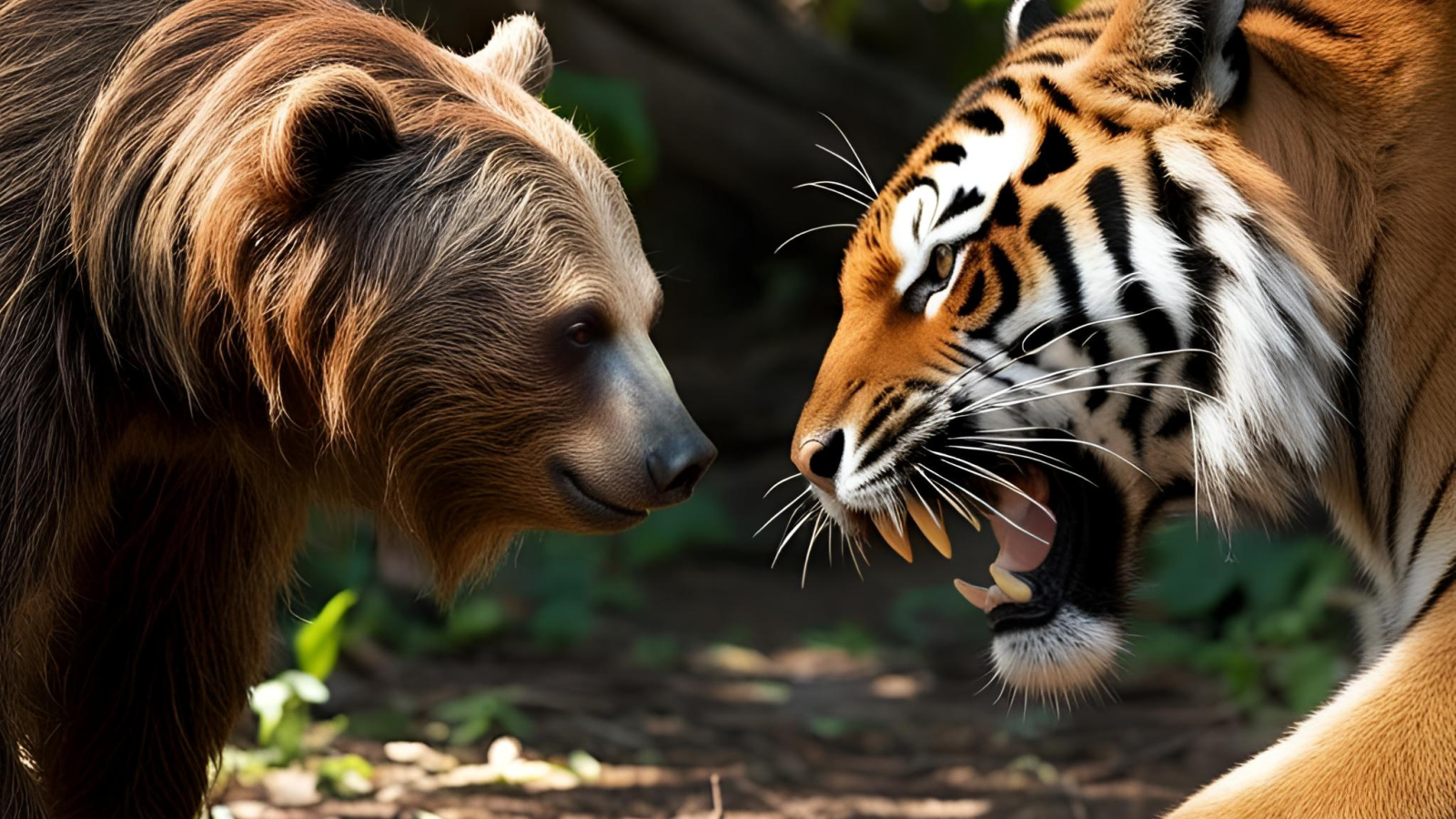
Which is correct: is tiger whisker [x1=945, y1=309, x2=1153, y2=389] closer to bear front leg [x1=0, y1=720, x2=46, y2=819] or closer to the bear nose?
the bear nose

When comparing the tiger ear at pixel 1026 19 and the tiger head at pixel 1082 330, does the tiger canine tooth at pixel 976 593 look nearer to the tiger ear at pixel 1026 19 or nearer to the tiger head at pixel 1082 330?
the tiger head at pixel 1082 330

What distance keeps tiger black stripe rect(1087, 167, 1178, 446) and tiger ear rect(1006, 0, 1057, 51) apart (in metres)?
0.62

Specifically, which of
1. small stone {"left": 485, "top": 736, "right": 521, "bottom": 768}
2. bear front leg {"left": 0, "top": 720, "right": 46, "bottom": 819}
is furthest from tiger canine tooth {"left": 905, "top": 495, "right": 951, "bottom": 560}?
small stone {"left": 485, "top": 736, "right": 521, "bottom": 768}

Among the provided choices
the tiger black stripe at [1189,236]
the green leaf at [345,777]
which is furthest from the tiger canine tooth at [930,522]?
the green leaf at [345,777]

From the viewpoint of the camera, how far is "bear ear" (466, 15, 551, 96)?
129 inches

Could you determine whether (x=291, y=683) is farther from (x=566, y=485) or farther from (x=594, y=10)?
(x=594, y=10)

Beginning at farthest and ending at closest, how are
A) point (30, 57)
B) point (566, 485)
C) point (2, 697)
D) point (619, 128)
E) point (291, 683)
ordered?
point (619, 128)
point (291, 683)
point (566, 485)
point (30, 57)
point (2, 697)

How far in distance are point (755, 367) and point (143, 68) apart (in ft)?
22.6

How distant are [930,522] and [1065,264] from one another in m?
0.56

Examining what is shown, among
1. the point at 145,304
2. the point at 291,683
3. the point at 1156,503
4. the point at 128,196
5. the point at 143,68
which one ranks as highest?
the point at 143,68

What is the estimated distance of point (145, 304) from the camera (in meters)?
2.74

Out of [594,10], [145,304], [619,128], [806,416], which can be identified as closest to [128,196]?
[145,304]

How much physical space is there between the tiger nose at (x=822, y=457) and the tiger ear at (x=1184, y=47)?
829 millimetres

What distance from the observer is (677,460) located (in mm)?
2859
